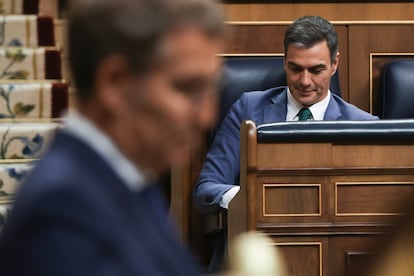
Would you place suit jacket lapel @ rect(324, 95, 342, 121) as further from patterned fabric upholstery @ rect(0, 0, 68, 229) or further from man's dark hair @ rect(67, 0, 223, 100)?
man's dark hair @ rect(67, 0, 223, 100)

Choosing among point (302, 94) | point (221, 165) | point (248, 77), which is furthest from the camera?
point (248, 77)

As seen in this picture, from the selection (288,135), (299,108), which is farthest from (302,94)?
(288,135)

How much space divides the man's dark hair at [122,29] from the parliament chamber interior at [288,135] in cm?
74

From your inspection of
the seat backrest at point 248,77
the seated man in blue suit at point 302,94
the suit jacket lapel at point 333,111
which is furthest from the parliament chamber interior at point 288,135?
the suit jacket lapel at point 333,111

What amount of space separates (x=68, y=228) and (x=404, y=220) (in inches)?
7.1

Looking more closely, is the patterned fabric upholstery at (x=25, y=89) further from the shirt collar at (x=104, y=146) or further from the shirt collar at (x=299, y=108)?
the shirt collar at (x=104, y=146)

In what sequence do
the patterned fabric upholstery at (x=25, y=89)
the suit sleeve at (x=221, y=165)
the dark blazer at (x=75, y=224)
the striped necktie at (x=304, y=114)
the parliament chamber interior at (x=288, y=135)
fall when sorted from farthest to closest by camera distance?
the patterned fabric upholstery at (x=25, y=89) → the striped necktie at (x=304, y=114) → the suit sleeve at (x=221, y=165) → the parliament chamber interior at (x=288, y=135) → the dark blazer at (x=75, y=224)

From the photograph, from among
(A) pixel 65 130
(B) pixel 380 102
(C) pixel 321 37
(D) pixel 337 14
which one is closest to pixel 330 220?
(C) pixel 321 37

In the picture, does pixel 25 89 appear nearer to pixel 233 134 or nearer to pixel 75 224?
pixel 233 134

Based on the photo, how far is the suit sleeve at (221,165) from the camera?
248cm

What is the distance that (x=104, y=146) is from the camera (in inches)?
25.5

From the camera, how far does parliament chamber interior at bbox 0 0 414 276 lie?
7.18ft

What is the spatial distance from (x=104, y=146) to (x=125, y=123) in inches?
0.8

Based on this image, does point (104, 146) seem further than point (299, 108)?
No
